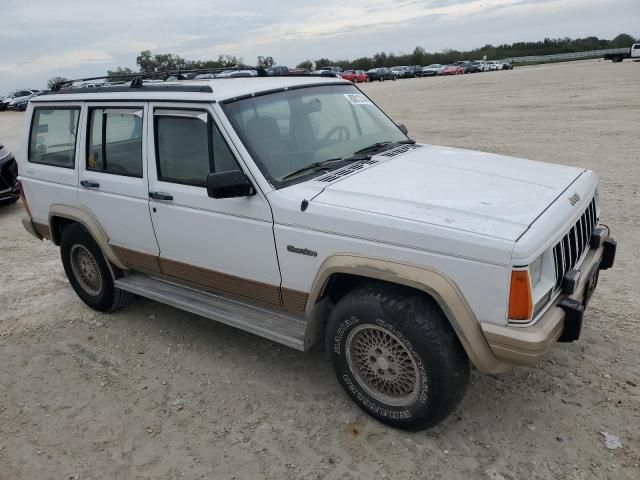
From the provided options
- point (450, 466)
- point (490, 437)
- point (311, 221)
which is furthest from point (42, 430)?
point (490, 437)

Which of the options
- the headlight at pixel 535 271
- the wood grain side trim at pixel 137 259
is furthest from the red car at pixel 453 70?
the headlight at pixel 535 271

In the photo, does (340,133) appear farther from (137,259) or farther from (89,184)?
(89,184)

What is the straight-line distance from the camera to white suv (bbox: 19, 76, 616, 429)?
9.04ft

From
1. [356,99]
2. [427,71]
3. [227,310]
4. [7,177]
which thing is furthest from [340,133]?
[427,71]

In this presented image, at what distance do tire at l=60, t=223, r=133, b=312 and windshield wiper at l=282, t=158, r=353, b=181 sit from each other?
223cm

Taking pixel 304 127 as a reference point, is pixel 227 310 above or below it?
below

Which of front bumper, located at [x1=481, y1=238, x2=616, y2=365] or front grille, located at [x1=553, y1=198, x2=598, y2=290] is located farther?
front grille, located at [x1=553, y1=198, x2=598, y2=290]

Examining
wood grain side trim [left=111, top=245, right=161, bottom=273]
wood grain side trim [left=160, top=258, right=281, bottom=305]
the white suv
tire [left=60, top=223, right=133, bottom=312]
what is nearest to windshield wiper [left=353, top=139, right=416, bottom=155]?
the white suv

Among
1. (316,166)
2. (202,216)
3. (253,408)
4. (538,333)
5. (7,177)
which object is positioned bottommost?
(253,408)

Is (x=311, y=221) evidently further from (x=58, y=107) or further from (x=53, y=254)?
(x=53, y=254)

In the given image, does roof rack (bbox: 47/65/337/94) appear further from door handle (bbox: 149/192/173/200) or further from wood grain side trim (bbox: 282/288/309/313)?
wood grain side trim (bbox: 282/288/309/313)

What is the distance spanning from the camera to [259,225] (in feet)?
11.2

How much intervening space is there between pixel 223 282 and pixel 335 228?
119 cm

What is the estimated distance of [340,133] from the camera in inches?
160
